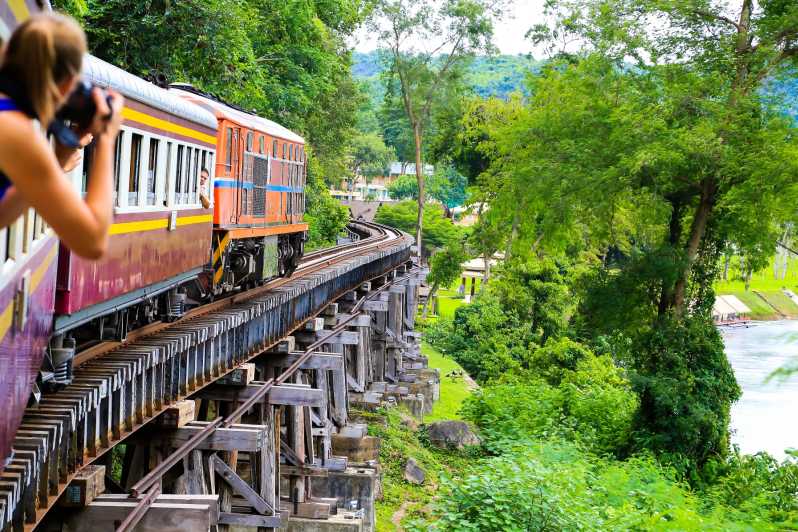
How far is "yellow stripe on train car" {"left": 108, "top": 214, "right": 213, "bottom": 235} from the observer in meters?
7.69

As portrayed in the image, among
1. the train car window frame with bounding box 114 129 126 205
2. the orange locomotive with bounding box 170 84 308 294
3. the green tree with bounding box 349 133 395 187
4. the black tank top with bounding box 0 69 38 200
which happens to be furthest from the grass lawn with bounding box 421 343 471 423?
the green tree with bounding box 349 133 395 187

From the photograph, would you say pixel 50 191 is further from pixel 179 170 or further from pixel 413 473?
pixel 413 473

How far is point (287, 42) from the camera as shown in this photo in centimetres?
2847

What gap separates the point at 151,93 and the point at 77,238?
664 centimetres

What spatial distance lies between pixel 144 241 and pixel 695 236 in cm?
1799

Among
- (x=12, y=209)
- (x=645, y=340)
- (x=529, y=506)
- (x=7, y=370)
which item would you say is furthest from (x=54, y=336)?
(x=645, y=340)

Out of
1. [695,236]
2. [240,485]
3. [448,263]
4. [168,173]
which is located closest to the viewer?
[168,173]

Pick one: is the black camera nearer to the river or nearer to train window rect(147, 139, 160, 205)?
train window rect(147, 139, 160, 205)

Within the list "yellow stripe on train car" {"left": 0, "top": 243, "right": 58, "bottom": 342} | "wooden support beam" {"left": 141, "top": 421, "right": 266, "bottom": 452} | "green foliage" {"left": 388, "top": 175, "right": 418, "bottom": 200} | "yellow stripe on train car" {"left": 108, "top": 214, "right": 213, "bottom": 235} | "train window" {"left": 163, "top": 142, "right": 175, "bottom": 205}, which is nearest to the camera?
"yellow stripe on train car" {"left": 0, "top": 243, "right": 58, "bottom": 342}

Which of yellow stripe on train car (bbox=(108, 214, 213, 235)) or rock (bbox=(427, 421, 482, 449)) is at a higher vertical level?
yellow stripe on train car (bbox=(108, 214, 213, 235))

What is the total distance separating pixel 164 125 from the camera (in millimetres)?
8898

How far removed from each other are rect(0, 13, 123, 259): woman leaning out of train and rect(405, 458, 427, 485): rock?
19872mm

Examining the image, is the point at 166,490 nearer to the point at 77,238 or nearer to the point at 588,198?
the point at 77,238

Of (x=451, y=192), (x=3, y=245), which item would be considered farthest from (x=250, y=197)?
(x=451, y=192)
